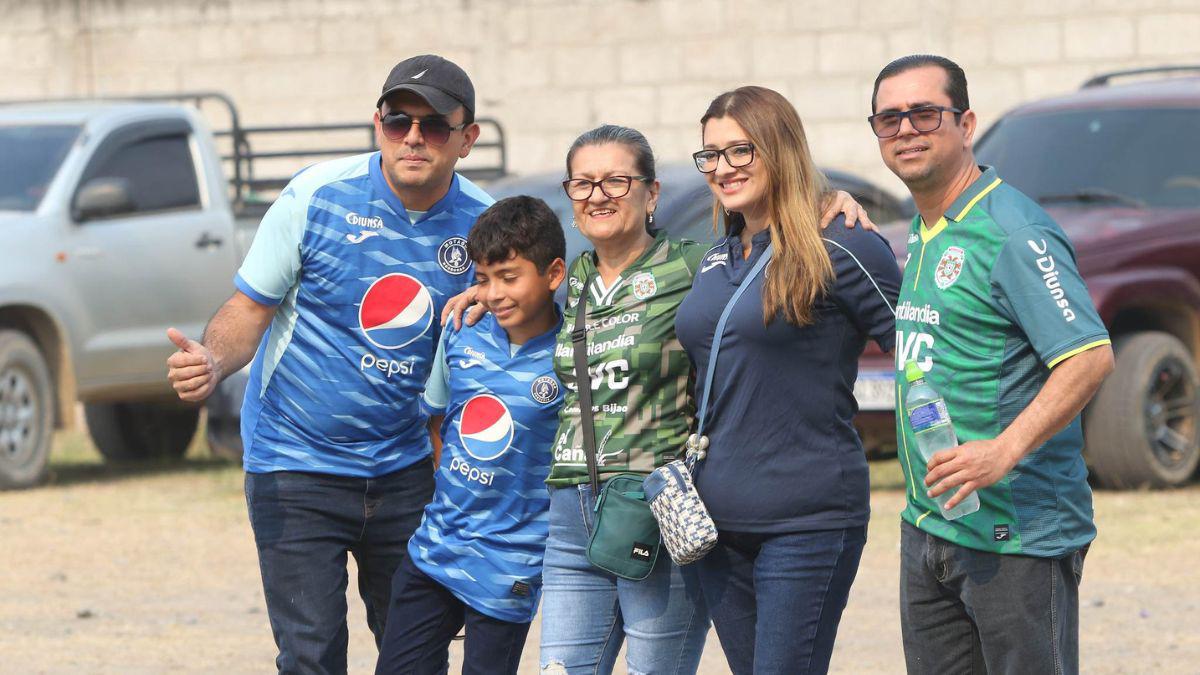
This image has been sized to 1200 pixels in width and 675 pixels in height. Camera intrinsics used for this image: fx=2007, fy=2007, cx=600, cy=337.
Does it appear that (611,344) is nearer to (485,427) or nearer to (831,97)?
(485,427)

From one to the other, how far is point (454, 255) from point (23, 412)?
23.2 ft

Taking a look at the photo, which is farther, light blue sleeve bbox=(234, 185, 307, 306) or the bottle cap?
light blue sleeve bbox=(234, 185, 307, 306)

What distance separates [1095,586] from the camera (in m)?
8.40

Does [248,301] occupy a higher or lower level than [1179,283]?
higher

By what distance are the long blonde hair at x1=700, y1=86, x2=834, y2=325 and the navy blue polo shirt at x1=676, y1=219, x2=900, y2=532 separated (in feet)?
0.13

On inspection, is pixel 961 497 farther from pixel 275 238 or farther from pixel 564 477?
pixel 275 238

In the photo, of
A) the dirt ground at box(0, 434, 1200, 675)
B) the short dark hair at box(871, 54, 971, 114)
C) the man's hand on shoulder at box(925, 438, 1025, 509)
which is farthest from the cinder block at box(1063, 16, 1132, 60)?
the man's hand on shoulder at box(925, 438, 1025, 509)

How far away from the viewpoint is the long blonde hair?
14.2ft

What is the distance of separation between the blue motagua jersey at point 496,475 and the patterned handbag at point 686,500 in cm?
55

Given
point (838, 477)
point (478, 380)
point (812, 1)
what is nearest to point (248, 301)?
point (478, 380)

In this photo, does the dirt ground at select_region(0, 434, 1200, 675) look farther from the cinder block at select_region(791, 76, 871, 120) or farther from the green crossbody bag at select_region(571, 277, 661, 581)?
the cinder block at select_region(791, 76, 871, 120)

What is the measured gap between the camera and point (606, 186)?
468 cm

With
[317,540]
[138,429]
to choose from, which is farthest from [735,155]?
[138,429]

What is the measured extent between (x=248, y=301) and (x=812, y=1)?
13039 millimetres
